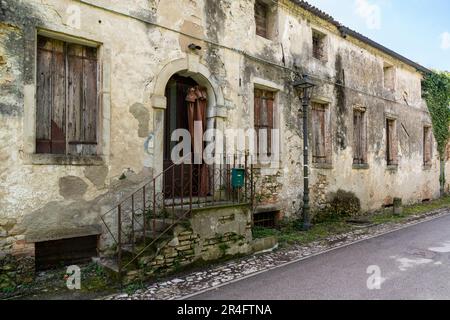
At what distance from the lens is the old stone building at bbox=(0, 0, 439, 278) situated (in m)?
4.96

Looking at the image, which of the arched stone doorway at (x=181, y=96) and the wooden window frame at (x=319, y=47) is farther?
the wooden window frame at (x=319, y=47)

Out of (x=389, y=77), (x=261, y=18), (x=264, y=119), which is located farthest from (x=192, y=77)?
(x=389, y=77)

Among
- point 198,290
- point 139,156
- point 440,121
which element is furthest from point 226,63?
point 440,121

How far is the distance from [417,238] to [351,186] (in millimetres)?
3432

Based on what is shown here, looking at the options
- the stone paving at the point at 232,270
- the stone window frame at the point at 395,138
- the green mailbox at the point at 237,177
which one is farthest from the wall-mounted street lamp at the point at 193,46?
the stone window frame at the point at 395,138

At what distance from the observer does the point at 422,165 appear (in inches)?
612

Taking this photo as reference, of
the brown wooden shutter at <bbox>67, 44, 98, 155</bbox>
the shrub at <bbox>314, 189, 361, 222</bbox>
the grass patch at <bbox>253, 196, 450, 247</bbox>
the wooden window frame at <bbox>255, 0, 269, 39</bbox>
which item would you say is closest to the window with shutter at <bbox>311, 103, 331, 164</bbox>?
the shrub at <bbox>314, 189, 361, 222</bbox>

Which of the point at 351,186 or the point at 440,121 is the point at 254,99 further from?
the point at 440,121

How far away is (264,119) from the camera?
28.6 ft

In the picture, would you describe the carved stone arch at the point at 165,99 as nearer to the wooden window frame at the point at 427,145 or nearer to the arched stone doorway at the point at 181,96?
the arched stone doorway at the point at 181,96

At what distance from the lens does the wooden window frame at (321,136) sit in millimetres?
10062

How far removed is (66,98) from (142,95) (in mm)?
1285

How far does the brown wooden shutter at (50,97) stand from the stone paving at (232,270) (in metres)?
2.66

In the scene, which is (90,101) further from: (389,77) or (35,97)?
(389,77)
